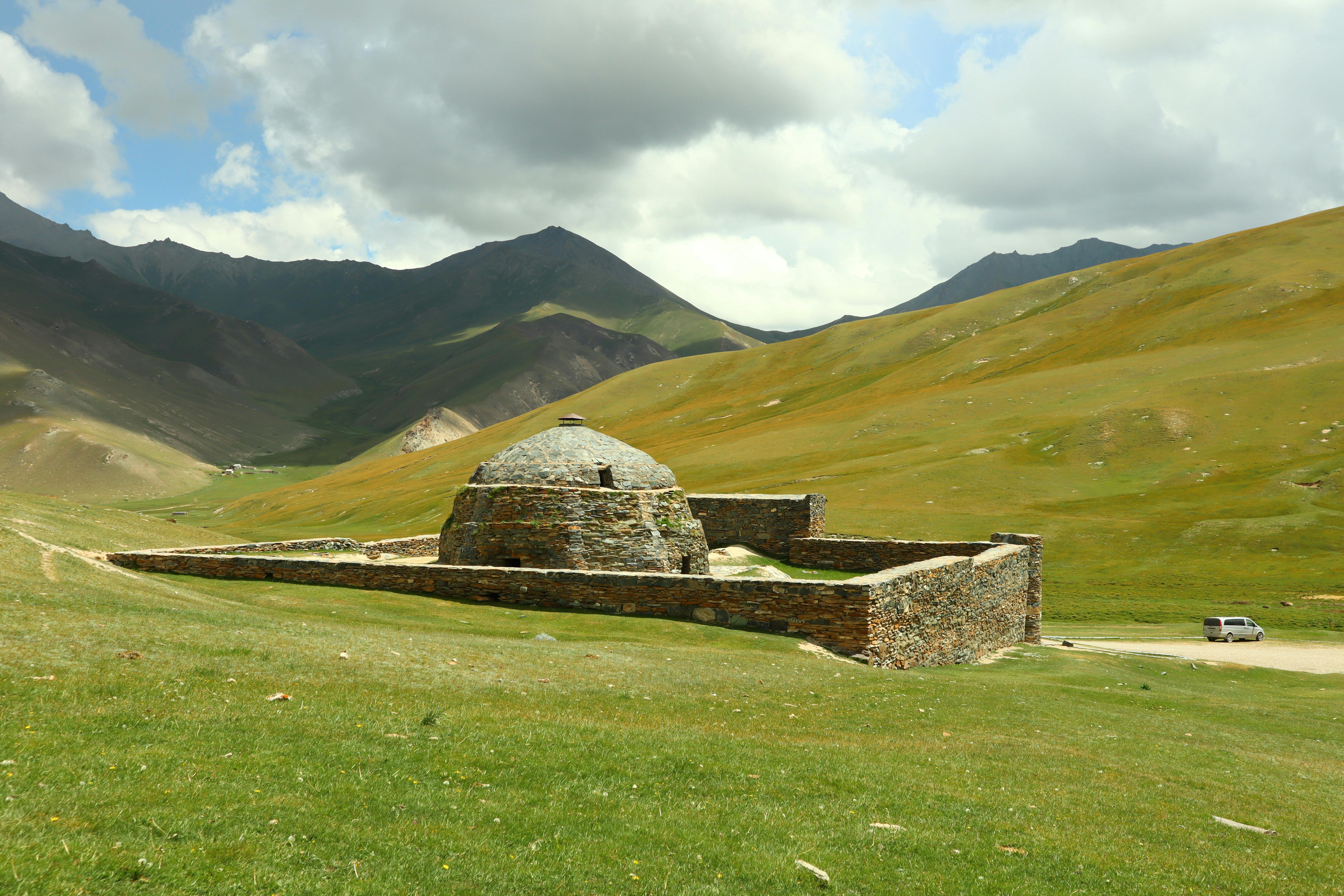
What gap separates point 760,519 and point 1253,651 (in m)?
20.9

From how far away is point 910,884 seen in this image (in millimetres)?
6707

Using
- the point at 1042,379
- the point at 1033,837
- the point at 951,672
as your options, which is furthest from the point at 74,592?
the point at 1042,379

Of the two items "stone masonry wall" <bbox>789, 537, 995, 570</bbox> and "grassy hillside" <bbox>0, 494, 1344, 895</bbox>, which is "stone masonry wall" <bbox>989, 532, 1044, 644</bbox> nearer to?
"stone masonry wall" <bbox>789, 537, 995, 570</bbox>

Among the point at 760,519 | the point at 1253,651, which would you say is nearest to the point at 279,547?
the point at 760,519

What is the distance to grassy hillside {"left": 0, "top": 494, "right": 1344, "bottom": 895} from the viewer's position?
6129mm

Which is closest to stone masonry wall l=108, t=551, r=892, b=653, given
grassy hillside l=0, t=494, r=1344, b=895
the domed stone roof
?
the domed stone roof

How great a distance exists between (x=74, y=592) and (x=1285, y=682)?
34.0 metres

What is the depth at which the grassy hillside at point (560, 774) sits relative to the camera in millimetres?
6129

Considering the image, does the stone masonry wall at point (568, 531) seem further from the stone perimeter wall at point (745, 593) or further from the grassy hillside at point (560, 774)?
the grassy hillside at point (560, 774)

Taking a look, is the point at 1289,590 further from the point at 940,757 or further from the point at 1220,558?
the point at 940,757

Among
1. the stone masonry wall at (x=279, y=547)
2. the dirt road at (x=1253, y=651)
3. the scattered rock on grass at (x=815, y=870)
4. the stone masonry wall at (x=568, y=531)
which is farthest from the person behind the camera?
the dirt road at (x=1253, y=651)

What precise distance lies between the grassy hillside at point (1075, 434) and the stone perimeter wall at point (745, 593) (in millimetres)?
21766

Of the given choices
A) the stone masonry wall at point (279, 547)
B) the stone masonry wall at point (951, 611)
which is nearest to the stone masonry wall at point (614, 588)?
the stone masonry wall at point (951, 611)

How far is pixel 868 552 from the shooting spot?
32.8 m
